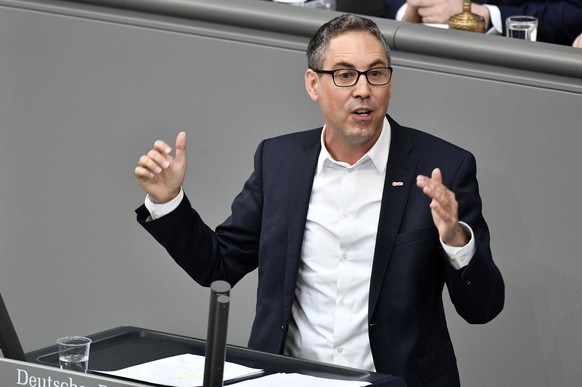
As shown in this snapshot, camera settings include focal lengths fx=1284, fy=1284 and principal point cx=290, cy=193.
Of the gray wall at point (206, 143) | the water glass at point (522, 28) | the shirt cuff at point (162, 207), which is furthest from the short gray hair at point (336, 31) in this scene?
the water glass at point (522, 28)

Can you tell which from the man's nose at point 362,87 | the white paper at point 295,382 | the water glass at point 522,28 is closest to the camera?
the white paper at point 295,382

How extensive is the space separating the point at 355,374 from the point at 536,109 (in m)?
1.25

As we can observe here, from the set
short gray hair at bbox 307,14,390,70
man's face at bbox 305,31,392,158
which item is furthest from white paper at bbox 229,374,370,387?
short gray hair at bbox 307,14,390,70

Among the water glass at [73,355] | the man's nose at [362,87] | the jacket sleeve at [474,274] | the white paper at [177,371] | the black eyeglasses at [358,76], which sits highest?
the black eyeglasses at [358,76]

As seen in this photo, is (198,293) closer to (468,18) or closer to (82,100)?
(82,100)

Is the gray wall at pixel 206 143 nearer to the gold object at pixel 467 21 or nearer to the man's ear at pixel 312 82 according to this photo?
the gold object at pixel 467 21

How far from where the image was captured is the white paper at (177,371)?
2.10m

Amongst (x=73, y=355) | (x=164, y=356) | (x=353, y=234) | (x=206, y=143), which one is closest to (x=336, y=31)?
(x=353, y=234)

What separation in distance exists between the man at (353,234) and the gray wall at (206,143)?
583 mm

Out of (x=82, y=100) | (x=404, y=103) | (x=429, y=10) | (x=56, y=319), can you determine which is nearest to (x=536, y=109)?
(x=404, y=103)

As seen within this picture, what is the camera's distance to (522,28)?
3496mm

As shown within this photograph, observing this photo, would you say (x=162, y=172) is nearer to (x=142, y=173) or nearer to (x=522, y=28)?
(x=142, y=173)

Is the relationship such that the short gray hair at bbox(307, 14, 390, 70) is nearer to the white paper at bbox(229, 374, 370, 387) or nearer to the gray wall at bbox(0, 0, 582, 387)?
the gray wall at bbox(0, 0, 582, 387)

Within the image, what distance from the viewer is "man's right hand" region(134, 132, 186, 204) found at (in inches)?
98.4
